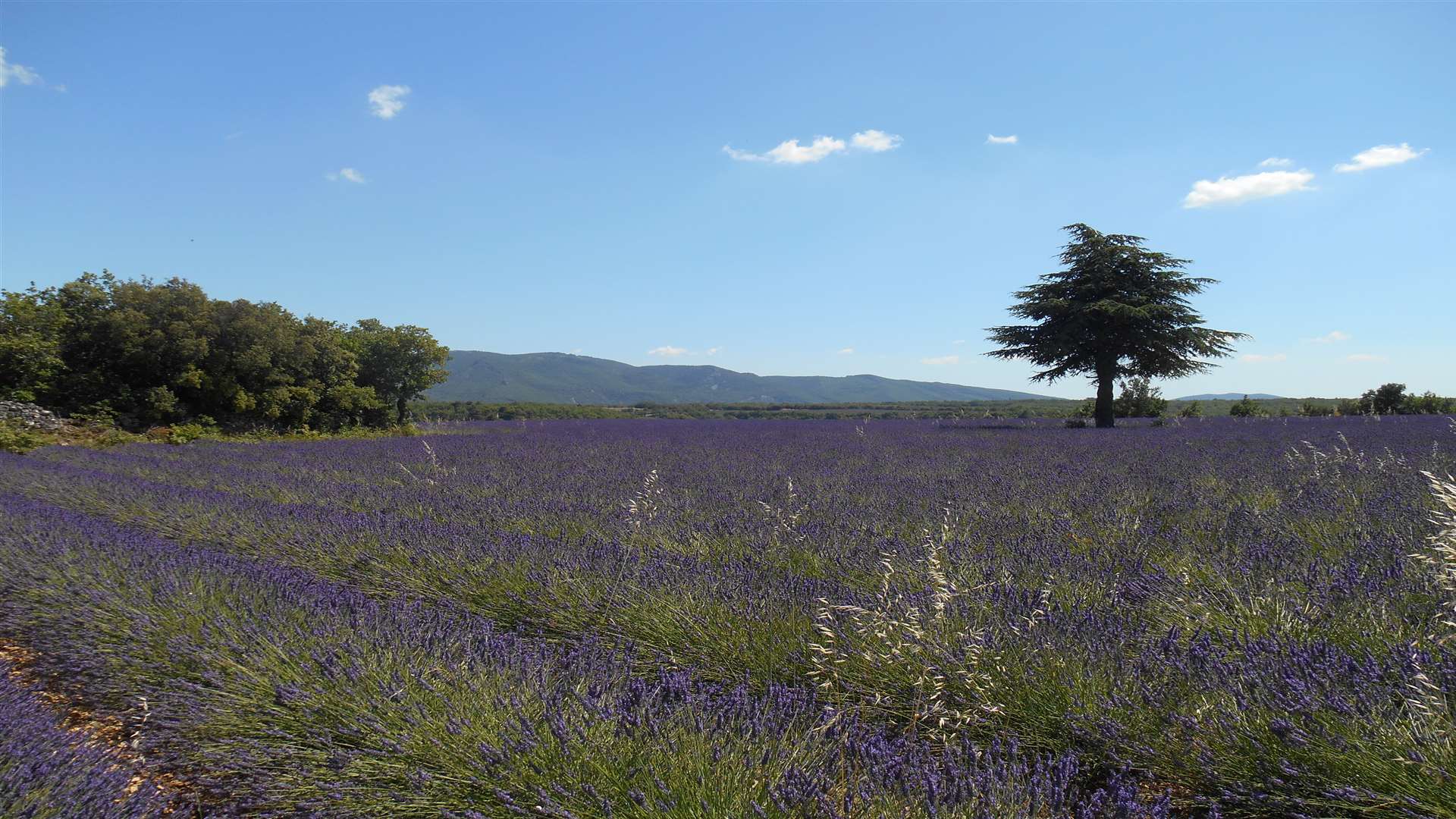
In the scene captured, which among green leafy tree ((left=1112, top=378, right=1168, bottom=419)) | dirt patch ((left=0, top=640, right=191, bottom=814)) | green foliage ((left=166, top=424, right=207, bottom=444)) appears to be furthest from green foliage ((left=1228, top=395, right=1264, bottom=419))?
green foliage ((left=166, top=424, right=207, bottom=444))

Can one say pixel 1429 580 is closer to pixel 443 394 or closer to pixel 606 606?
pixel 606 606

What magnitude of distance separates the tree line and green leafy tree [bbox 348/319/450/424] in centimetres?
196

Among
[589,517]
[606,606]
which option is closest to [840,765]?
[606,606]

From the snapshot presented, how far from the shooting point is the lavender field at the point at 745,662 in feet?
4.92

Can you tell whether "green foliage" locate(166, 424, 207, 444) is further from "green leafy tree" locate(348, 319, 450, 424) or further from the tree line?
"green leafy tree" locate(348, 319, 450, 424)

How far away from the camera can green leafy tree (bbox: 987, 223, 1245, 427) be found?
16.3 meters

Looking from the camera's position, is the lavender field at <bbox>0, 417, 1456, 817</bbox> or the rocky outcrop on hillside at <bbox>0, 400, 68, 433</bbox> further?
the rocky outcrop on hillside at <bbox>0, 400, 68, 433</bbox>

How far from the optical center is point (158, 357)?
14836 mm

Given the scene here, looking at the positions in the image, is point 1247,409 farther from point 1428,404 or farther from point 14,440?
point 14,440

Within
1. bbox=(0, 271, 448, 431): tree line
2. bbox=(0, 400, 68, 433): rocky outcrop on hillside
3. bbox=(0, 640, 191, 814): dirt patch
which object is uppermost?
bbox=(0, 271, 448, 431): tree line

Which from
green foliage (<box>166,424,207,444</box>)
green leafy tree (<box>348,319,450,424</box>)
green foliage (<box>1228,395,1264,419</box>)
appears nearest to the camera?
green foliage (<box>166,424,207,444</box>)

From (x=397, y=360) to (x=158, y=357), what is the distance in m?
5.56

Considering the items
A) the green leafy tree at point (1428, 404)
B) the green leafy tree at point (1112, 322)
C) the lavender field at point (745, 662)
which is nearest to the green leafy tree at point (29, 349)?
the lavender field at point (745, 662)

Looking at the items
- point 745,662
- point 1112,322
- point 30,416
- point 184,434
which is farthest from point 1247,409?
point 30,416
